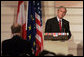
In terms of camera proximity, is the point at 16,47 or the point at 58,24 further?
the point at 58,24

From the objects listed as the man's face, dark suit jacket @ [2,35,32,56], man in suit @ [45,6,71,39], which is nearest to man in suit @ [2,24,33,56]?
dark suit jacket @ [2,35,32,56]

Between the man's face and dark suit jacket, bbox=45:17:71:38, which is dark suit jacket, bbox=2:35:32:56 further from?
the man's face

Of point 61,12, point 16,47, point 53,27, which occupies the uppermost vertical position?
point 61,12

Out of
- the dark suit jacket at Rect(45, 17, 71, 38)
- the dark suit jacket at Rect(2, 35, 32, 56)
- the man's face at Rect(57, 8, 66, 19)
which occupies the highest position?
the man's face at Rect(57, 8, 66, 19)

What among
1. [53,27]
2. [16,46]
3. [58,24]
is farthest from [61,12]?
[16,46]

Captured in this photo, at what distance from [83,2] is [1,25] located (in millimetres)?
2853

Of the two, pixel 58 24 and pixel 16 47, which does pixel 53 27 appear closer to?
pixel 58 24

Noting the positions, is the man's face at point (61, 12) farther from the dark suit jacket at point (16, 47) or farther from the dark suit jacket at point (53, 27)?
the dark suit jacket at point (16, 47)

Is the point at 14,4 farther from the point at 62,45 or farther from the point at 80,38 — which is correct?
the point at 62,45

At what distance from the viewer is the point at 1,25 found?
621cm

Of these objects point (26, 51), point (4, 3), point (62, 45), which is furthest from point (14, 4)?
point (26, 51)

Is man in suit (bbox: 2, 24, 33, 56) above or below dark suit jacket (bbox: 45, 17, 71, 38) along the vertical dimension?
below

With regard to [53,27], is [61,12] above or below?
above

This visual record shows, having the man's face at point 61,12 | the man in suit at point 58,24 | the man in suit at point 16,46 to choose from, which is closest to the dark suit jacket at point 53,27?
the man in suit at point 58,24
